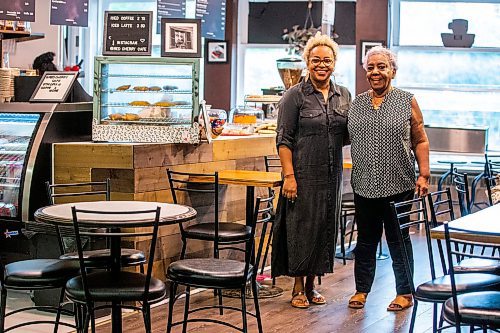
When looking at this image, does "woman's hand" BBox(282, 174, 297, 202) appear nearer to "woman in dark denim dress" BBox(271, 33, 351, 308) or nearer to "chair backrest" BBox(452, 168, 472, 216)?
"woman in dark denim dress" BBox(271, 33, 351, 308)

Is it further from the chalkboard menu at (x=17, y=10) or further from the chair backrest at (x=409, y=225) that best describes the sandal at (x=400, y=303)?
the chalkboard menu at (x=17, y=10)

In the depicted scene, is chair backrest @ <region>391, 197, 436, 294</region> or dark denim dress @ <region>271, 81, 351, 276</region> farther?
dark denim dress @ <region>271, 81, 351, 276</region>

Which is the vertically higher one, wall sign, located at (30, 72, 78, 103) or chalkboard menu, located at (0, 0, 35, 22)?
chalkboard menu, located at (0, 0, 35, 22)

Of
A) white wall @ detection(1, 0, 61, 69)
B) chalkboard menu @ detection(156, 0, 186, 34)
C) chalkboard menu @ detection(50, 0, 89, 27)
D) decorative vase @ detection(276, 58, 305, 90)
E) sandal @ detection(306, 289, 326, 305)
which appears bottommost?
sandal @ detection(306, 289, 326, 305)

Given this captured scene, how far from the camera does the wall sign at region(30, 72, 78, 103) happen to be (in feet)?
19.3

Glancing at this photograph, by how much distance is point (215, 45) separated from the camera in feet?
36.3

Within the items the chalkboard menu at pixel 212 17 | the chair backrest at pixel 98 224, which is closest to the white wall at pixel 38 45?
the chalkboard menu at pixel 212 17

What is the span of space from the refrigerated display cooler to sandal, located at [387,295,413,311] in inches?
91.2

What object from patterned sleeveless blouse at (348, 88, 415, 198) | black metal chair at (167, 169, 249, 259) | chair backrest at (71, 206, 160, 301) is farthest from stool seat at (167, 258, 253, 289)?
patterned sleeveless blouse at (348, 88, 415, 198)

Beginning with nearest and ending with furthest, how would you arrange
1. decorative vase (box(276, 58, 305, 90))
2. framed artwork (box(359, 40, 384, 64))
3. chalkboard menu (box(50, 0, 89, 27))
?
decorative vase (box(276, 58, 305, 90))
chalkboard menu (box(50, 0, 89, 27))
framed artwork (box(359, 40, 384, 64))

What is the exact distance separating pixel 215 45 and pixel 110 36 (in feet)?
17.1

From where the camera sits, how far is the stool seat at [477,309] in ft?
11.1

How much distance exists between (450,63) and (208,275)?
680 cm

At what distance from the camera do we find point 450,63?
33.5 feet
